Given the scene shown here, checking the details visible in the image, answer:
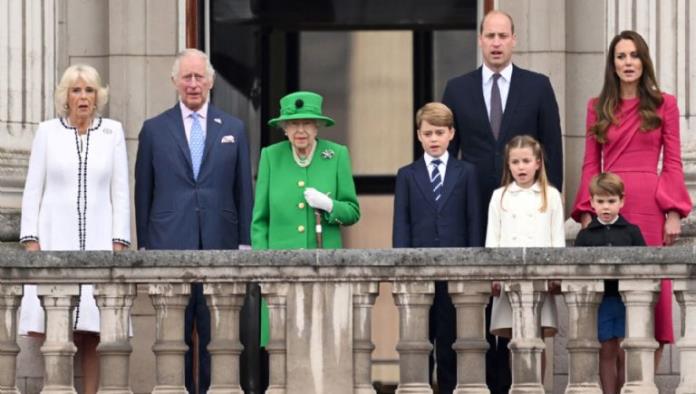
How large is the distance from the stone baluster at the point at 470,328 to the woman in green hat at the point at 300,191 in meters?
1.21

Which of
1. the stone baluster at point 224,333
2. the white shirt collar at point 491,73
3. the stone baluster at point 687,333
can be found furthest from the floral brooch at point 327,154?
Result: the stone baluster at point 687,333

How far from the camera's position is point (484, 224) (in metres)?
15.7

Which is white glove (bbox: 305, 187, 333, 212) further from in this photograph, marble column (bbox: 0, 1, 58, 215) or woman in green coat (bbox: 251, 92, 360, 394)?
marble column (bbox: 0, 1, 58, 215)

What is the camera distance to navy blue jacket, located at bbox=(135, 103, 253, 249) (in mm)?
15641

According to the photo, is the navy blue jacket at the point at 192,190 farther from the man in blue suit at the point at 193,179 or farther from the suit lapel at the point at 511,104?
the suit lapel at the point at 511,104

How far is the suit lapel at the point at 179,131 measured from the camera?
620 inches

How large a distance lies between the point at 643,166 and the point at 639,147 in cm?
10

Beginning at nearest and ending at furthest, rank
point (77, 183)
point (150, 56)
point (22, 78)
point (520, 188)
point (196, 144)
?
point (520, 188) < point (77, 183) < point (196, 144) < point (22, 78) < point (150, 56)

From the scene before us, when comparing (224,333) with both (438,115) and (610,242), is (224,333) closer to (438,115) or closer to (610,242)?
(438,115)

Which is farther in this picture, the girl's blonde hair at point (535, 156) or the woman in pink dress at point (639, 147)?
the woman in pink dress at point (639, 147)

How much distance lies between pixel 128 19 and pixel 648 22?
3135 millimetres

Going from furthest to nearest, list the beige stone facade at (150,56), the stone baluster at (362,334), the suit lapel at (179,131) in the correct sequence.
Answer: the beige stone facade at (150,56) → the suit lapel at (179,131) → the stone baluster at (362,334)

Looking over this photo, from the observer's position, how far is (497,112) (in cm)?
1595

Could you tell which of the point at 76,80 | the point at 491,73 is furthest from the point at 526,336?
the point at 76,80
